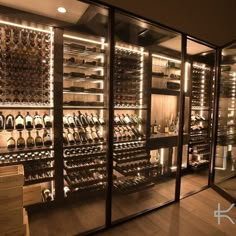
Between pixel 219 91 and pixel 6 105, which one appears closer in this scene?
pixel 6 105

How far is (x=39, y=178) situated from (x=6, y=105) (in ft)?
3.21

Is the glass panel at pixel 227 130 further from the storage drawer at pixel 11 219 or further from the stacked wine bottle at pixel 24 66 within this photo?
the storage drawer at pixel 11 219

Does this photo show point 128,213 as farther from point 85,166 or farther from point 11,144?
point 11,144

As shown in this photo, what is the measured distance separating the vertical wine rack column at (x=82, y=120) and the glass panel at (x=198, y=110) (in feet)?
6.20

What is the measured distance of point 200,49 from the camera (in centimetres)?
333

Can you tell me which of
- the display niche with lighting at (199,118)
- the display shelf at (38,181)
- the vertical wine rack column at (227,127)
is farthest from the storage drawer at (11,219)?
the vertical wine rack column at (227,127)

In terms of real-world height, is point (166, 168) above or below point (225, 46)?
below

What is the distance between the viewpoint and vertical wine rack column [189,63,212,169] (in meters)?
3.83

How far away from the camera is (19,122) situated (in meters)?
2.17

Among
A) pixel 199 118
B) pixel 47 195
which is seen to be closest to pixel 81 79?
pixel 47 195

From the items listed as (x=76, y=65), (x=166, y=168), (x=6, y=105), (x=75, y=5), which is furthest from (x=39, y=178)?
(x=166, y=168)

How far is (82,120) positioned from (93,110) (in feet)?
1.00

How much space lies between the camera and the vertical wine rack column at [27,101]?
2098 millimetres

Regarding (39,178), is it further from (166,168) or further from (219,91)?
(219,91)
